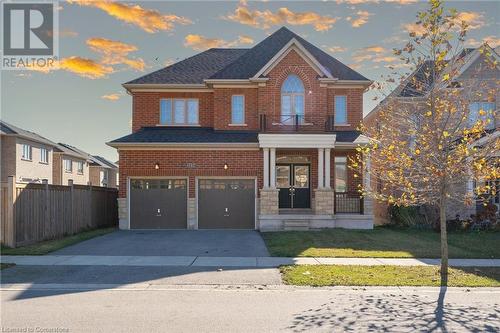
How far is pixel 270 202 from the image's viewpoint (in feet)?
65.9

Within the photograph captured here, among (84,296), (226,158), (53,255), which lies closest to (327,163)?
(226,158)

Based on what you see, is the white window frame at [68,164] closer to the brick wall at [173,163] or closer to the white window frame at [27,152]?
the white window frame at [27,152]

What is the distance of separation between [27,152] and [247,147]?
79.6ft

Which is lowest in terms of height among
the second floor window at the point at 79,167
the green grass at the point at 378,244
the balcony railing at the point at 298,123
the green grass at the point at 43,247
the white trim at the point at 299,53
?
the green grass at the point at 378,244

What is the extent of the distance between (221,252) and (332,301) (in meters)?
6.06

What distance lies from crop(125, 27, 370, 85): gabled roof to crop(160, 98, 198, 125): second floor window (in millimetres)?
1041

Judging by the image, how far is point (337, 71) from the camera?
75.9 ft

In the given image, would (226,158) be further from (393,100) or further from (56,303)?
(56,303)

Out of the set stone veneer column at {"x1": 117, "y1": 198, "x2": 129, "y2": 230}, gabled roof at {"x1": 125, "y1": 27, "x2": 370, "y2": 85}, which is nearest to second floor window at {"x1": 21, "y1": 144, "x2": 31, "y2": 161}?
gabled roof at {"x1": 125, "y1": 27, "x2": 370, "y2": 85}

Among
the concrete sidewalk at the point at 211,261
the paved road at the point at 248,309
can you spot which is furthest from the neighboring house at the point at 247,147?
the paved road at the point at 248,309

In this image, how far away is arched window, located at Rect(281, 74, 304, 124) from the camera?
21.8 metres

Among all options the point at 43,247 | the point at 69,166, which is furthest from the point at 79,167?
the point at 43,247

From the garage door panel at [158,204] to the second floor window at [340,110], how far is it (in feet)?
28.1

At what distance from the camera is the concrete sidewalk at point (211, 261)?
37.4ft
